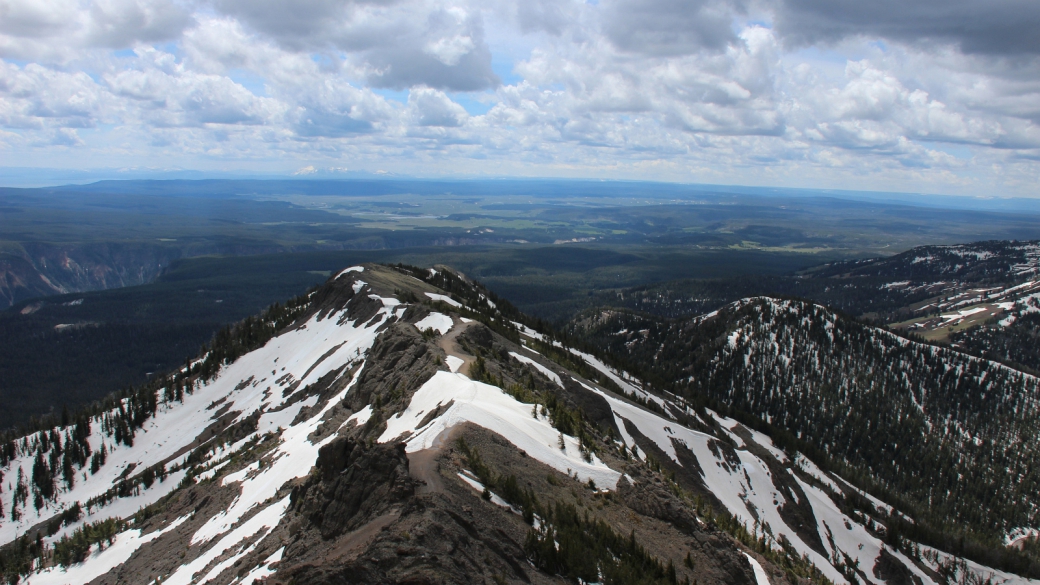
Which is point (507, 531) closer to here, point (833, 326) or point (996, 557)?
point (996, 557)

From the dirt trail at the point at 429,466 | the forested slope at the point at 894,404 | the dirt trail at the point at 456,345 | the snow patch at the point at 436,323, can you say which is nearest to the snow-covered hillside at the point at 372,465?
the dirt trail at the point at 429,466

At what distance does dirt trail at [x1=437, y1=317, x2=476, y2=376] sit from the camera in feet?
172

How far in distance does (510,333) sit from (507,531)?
7874 cm

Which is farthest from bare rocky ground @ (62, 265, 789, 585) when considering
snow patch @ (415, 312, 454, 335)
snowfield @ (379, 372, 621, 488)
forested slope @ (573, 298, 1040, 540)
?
forested slope @ (573, 298, 1040, 540)

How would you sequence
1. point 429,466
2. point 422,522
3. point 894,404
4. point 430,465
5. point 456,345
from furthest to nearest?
point 894,404 → point 456,345 → point 430,465 → point 429,466 → point 422,522

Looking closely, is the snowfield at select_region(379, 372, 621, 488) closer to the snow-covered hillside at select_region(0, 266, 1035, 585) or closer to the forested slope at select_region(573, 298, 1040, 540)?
the snow-covered hillside at select_region(0, 266, 1035, 585)

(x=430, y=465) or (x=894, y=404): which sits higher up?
(x=430, y=465)

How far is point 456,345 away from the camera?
62.4 metres

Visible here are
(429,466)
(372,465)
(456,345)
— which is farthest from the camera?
(456,345)

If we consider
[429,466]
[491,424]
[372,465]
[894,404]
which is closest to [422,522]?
[372,465]

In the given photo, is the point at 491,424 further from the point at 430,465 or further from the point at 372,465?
Answer: the point at 372,465

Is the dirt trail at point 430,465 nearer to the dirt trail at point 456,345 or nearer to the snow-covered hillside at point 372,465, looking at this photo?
the snow-covered hillside at point 372,465

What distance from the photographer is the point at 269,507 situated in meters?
37.2

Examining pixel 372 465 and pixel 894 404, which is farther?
pixel 894 404
